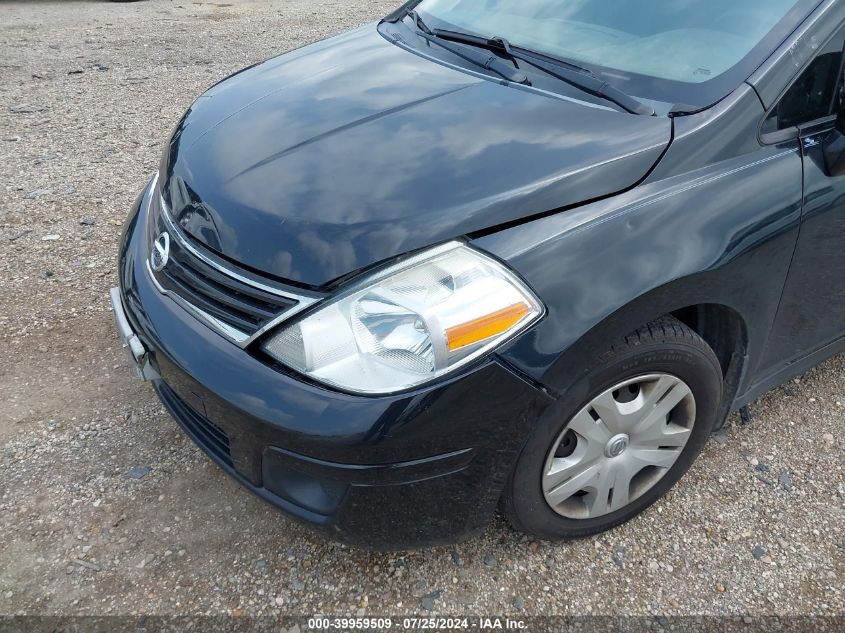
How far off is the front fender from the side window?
82 mm

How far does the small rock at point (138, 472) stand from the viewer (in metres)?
2.22

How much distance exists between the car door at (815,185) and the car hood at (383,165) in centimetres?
40

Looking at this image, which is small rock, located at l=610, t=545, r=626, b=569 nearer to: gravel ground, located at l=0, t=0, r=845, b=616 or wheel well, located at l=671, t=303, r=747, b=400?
gravel ground, located at l=0, t=0, r=845, b=616

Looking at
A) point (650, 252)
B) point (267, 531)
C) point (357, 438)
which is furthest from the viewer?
point (267, 531)

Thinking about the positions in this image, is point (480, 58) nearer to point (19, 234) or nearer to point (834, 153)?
point (834, 153)

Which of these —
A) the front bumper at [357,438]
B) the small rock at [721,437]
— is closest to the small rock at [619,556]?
the front bumper at [357,438]

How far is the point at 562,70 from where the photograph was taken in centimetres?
200

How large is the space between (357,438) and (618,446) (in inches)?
29.9

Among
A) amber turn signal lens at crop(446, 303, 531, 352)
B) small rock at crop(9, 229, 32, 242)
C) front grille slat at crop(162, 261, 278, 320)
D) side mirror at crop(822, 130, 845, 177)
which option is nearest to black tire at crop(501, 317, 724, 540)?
amber turn signal lens at crop(446, 303, 531, 352)

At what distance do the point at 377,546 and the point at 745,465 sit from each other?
53.0 inches

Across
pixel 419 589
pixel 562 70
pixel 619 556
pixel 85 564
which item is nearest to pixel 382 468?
pixel 419 589

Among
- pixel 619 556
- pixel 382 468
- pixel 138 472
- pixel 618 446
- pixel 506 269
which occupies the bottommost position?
pixel 138 472

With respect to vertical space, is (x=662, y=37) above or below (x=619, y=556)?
above

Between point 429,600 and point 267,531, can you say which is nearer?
point 429,600
